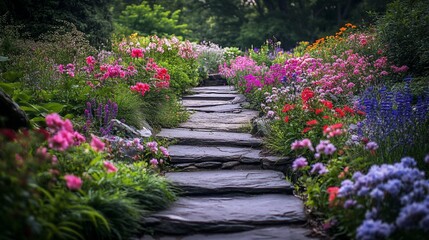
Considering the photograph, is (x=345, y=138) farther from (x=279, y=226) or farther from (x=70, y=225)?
(x=70, y=225)

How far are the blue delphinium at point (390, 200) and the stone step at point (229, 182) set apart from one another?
1308 millimetres

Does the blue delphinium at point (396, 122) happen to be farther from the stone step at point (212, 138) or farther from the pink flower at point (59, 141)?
the pink flower at point (59, 141)

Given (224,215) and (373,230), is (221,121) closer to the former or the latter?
(224,215)

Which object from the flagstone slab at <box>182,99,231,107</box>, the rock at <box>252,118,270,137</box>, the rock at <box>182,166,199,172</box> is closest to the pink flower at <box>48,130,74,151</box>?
the rock at <box>182,166,199,172</box>

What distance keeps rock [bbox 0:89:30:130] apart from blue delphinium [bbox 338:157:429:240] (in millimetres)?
2823

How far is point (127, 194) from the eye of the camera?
3645mm

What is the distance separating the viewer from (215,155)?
17.7ft

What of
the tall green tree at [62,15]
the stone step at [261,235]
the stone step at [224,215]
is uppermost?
the tall green tree at [62,15]

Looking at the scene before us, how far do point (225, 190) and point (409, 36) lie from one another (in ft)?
16.2

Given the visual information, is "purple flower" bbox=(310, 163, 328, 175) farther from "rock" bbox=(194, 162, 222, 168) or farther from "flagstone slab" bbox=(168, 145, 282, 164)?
"rock" bbox=(194, 162, 222, 168)

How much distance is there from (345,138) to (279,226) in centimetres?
141

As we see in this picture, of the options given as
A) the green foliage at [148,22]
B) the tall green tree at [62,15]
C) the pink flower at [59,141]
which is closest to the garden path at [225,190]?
the pink flower at [59,141]

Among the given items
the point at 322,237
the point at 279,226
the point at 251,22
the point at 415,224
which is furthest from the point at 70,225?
the point at 251,22

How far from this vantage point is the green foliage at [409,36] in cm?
719
